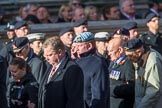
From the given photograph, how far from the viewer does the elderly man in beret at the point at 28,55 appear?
33.1 ft

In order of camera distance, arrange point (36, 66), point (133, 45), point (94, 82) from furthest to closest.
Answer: point (36, 66)
point (133, 45)
point (94, 82)

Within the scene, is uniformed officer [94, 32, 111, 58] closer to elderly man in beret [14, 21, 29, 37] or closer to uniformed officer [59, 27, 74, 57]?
uniformed officer [59, 27, 74, 57]

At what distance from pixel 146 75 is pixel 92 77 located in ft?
2.56

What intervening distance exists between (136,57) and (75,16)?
5.24 metres

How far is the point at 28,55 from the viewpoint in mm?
10336

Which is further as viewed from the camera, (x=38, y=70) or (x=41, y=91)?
(x=38, y=70)

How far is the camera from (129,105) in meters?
9.27

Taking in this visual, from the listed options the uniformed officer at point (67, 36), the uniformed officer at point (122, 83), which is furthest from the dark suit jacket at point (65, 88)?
the uniformed officer at point (67, 36)

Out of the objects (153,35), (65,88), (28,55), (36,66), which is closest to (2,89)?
(65,88)

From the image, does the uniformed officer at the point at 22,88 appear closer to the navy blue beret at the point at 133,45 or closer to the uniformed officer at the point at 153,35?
the navy blue beret at the point at 133,45

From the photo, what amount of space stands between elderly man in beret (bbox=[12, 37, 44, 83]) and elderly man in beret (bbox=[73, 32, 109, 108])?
1.65m

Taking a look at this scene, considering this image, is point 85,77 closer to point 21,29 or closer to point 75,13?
point 21,29

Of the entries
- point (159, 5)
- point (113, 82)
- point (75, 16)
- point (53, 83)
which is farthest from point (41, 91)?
point (159, 5)

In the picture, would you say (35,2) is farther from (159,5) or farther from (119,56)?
(119,56)
